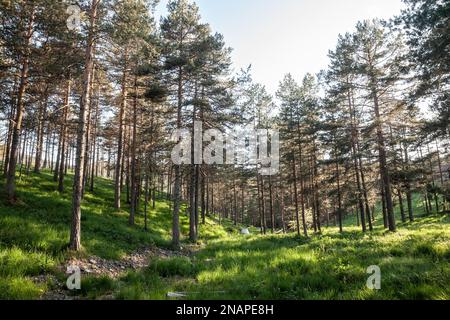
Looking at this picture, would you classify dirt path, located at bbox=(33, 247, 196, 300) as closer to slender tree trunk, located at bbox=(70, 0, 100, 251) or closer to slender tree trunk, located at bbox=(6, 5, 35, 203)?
slender tree trunk, located at bbox=(70, 0, 100, 251)

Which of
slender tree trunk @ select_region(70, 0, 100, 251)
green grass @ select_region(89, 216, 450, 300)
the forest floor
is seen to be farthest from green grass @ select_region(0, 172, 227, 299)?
green grass @ select_region(89, 216, 450, 300)

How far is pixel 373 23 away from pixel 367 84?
5.02 m

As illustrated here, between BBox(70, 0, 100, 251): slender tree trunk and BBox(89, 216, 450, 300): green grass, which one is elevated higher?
BBox(70, 0, 100, 251): slender tree trunk

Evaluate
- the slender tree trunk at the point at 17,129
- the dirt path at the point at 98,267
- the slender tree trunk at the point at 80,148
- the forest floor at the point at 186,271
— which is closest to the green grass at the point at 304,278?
the forest floor at the point at 186,271

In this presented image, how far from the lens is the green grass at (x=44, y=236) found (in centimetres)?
713

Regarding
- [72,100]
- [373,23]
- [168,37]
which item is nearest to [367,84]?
[373,23]

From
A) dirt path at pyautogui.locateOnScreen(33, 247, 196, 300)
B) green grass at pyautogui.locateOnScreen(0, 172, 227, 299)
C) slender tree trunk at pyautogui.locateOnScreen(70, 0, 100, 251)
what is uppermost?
slender tree trunk at pyautogui.locateOnScreen(70, 0, 100, 251)

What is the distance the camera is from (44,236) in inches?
408

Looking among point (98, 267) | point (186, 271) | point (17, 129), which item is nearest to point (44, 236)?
point (98, 267)

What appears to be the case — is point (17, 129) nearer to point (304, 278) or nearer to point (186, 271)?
point (186, 271)

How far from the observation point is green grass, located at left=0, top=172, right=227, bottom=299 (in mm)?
7133

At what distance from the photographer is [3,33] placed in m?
13.4

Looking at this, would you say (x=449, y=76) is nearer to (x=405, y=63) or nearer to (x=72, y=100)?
(x=405, y=63)

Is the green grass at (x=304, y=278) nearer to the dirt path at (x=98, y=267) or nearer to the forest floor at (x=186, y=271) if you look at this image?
the forest floor at (x=186, y=271)
